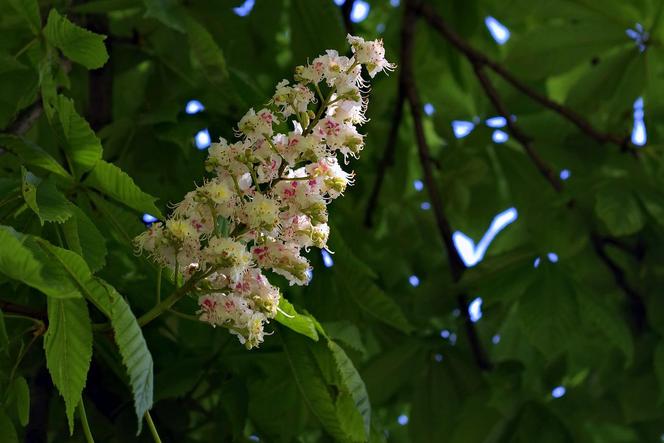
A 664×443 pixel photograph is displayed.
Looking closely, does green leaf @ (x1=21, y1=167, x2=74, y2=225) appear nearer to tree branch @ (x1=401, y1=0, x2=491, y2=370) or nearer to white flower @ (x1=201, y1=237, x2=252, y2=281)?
white flower @ (x1=201, y1=237, x2=252, y2=281)

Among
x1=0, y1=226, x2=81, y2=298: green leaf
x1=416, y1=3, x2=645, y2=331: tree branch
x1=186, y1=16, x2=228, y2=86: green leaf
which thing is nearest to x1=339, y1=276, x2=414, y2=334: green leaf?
x1=186, y1=16, x2=228, y2=86: green leaf

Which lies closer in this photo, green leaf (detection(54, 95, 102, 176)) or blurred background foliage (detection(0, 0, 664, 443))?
green leaf (detection(54, 95, 102, 176))

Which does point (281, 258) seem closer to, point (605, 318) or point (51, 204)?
point (51, 204)

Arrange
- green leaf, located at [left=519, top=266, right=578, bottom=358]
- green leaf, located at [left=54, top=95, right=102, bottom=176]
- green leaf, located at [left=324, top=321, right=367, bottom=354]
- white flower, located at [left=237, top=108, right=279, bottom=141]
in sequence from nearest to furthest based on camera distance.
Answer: white flower, located at [left=237, top=108, right=279, bottom=141]
green leaf, located at [left=54, top=95, right=102, bottom=176]
green leaf, located at [left=324, top=321, right=367, bottom=354]
green leaf, located at [left=519, top=266, right=578, bottom=358]

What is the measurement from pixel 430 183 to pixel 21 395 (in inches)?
63.5

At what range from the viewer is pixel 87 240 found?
4.37 ft

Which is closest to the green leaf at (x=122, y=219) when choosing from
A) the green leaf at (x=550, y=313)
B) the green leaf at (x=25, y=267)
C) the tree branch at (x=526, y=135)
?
the green leaf at (x=25, y=267)

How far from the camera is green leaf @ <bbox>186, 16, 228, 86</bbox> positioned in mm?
1935

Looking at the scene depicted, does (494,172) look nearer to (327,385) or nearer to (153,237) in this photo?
(327,385)

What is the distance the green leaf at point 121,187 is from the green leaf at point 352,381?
32cm

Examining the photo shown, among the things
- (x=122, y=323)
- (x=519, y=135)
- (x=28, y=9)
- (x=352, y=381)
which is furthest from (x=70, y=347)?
(x=519, y=135)

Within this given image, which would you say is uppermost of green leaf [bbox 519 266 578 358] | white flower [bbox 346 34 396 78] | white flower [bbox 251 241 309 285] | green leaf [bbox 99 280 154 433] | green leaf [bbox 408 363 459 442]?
green leaf [bbox 519 266 578 358]

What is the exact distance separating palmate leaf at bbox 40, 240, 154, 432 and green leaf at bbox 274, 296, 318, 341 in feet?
0.79

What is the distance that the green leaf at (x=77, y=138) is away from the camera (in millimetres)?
1371
